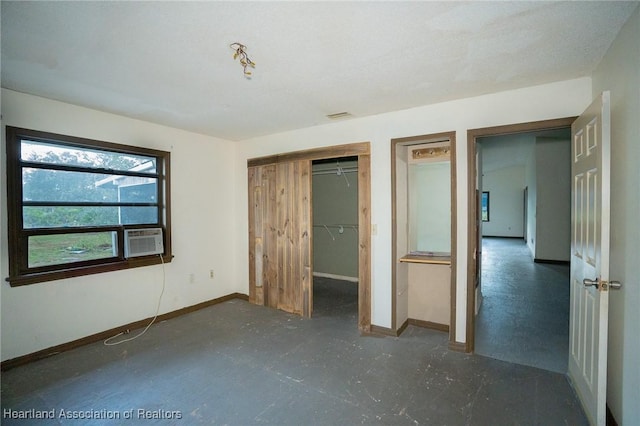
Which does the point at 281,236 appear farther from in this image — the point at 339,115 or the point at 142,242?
the point at 339,115

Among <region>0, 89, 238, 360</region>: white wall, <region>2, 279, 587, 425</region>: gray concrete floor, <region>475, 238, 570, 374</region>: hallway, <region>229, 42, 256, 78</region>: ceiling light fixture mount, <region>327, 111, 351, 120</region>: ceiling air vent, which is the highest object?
<region>327, 111, 351, 120</region>: ceiling air vent

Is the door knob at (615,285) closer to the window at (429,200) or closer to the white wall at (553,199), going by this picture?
the window at (429,200)

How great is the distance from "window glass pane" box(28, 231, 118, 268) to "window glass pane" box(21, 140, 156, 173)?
2.45ft

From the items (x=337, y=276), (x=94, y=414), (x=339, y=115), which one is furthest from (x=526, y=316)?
(x=94, y=414)

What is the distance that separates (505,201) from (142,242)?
1340cm

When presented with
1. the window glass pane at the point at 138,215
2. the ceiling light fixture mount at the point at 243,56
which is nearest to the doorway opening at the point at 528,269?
the ceiling light fixture mount at the point at 243,56

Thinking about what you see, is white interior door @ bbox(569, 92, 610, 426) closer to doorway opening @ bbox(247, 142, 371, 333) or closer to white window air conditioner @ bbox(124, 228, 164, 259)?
doorway opening @ bbox(247, 142, 371, 333)

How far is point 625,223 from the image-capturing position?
66.9 inches

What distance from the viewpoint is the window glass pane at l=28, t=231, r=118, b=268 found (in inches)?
111

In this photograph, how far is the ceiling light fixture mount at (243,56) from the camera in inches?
74.1

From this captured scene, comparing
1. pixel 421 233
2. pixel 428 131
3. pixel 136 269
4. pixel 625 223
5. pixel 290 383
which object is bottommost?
pixel 290 383

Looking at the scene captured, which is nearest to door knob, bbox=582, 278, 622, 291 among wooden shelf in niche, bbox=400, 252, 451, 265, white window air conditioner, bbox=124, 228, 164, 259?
wooden shelf in niche, bbox=400, 252, 451, 265

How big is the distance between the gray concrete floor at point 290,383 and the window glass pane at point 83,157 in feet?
6.30

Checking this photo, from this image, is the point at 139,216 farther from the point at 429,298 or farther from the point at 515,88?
the point at 515,88
